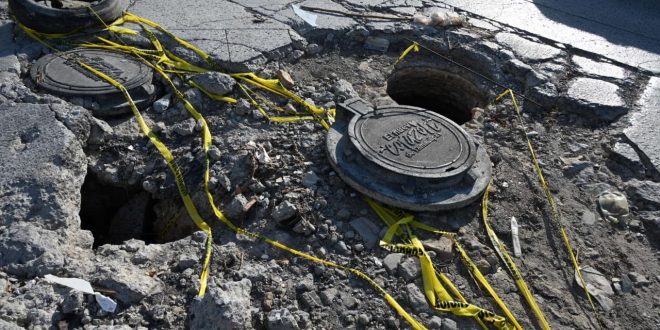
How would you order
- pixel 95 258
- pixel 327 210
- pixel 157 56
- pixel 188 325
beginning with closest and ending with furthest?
pixel 188 325
pixel 95 258
pixel 327 210
pixel 157 56

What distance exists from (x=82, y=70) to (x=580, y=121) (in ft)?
11.1

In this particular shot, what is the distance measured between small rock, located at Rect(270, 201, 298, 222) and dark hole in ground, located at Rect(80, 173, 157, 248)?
818mm

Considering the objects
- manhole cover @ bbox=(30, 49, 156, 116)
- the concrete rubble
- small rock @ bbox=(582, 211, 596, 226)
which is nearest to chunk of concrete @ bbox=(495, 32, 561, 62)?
the concrete rubble

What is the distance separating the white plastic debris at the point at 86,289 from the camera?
2135mm

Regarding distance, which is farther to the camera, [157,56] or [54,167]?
[157,56]

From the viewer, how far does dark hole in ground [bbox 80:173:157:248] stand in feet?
9.91

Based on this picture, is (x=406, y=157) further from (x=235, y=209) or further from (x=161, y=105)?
(x=161, y=105)

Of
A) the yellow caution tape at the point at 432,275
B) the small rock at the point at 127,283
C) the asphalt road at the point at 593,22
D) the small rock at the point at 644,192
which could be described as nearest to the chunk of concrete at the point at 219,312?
the small rock at the point at 127,283

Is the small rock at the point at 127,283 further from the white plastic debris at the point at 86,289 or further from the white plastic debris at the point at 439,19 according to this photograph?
the white plastic debris at the point at 439,19

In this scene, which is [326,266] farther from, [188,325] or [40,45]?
[40,45]

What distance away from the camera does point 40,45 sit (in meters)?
3.54

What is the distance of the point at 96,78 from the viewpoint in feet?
10.8

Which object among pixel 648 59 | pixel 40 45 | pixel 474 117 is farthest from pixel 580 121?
pixel 40 45

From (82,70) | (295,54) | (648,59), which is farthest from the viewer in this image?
(648,59)
